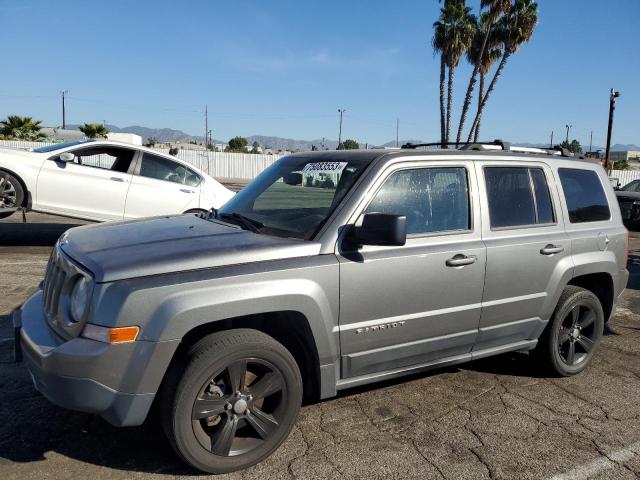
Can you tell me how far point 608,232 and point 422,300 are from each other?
2161mm

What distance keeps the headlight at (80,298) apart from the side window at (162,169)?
682cm

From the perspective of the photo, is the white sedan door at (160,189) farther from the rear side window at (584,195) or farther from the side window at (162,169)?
the rear side window at (584,195)

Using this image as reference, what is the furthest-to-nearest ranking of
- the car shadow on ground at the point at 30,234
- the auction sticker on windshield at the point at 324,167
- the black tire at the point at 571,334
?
the car shadow on ground at the point at 30,234 < the black tire at the point at 571,334 < the auction sticker on windshield at the point at 324,167

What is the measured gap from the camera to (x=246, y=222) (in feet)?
12.1

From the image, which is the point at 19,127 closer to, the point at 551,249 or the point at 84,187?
the point at 84,187

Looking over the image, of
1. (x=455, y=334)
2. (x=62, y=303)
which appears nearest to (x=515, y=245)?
(x=455, y=334)

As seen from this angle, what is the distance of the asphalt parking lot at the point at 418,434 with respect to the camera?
304 cm

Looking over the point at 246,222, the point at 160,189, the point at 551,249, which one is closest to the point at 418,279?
the point at 246,222

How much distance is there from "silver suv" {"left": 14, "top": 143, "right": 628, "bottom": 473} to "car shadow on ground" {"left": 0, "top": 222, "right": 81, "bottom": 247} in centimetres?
687

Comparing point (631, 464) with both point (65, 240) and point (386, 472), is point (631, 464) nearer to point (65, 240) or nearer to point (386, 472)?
point (386, 472)

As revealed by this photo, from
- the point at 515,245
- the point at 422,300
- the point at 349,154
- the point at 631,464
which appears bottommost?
the point at 631,464

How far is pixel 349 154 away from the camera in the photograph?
3877mm

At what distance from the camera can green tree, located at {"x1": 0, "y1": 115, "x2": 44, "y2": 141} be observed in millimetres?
41156

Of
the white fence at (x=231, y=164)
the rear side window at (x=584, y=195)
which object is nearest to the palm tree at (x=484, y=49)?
the white fence at (x=231, y=164)
